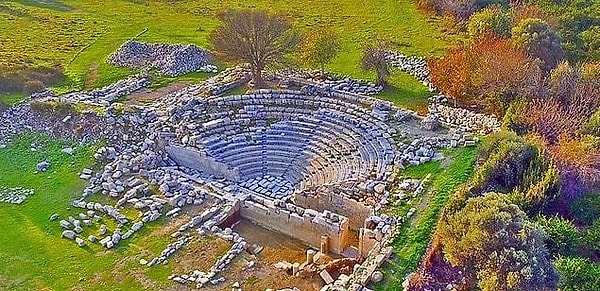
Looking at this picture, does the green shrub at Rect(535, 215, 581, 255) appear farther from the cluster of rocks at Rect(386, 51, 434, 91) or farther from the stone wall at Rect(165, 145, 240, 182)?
the cluster of rocks at Rect(386, 51, 434, 91)

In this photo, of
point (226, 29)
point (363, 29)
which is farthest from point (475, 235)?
point (363, 29)

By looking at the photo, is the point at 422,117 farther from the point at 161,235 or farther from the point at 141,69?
the point at 141,69

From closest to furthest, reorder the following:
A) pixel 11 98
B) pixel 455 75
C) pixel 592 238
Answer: pixel 592 238 < pixel 455 75 < pixel 11 98

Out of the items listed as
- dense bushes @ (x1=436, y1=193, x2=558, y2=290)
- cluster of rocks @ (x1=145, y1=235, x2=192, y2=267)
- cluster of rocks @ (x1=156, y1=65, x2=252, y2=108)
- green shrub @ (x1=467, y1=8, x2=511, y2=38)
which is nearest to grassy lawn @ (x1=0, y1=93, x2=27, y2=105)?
cluster of rocks @ (x1=156, y1=65, x2=252, y2=108)

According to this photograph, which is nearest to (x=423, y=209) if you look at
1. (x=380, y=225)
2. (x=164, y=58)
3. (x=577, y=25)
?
(x=380, y=225)

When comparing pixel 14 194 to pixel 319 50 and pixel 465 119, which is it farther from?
pixel 465 119

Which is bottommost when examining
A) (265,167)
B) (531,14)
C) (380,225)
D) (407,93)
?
(265,167)

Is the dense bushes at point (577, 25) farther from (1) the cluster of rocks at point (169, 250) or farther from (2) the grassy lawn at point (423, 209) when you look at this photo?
(1) the cluster of rocks at point (169, 250)

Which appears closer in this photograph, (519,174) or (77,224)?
(77,224)
